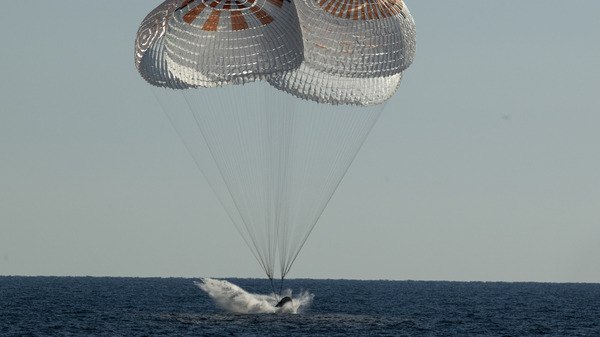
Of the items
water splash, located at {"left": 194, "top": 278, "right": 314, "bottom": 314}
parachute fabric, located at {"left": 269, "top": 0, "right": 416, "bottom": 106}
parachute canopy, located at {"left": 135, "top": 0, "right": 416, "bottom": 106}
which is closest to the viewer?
parachute canopy, located at {"left": 135, "top": 0, "right": 416, "bottom": 106}

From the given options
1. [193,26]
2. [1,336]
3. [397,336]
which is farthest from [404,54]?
[1,336]

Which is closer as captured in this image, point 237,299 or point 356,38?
point 356,38

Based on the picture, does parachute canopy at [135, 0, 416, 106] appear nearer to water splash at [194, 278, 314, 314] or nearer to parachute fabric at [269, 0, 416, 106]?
parachute fabric at [269, 0, 416, 106]

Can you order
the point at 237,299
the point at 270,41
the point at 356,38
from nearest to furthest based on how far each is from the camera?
the point at 270,41 < the point at 356,38 < the point at 237,299

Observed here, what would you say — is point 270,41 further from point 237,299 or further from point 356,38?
point 237,299

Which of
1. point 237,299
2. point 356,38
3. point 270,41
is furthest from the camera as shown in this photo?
point 237,299

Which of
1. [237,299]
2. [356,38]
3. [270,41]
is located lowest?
[237,299]

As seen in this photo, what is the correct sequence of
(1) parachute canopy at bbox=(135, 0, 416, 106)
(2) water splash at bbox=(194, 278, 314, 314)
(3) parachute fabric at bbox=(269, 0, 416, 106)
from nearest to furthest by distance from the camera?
(1) parachute canopy at bbox=(135, 0, 416, 106)
(3) parachute fabric at bbox=(269, 0, 416, 106)
(2) water splash at bbox=(194, 278, 314, 314)

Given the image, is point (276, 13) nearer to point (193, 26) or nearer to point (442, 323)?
point (193, 26)

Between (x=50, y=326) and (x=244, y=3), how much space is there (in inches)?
914

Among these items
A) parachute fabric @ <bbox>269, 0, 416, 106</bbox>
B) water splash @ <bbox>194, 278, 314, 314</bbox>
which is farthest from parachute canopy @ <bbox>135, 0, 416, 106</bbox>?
water splash @ <bbox>194, 278, 314, 314</bbox>

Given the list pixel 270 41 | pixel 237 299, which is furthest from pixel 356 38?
pixel 237 299

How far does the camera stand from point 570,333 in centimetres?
5306

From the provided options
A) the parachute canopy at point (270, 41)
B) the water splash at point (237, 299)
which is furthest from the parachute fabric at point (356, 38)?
the water splash at point (237, 299)
